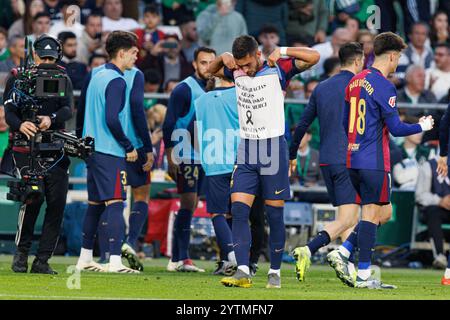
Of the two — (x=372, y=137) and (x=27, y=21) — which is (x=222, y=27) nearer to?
(x=27, y=21)

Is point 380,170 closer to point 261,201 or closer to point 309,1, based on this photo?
point 261,201

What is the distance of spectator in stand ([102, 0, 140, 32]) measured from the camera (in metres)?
22.5

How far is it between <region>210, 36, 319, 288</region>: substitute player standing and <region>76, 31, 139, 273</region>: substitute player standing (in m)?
2.53

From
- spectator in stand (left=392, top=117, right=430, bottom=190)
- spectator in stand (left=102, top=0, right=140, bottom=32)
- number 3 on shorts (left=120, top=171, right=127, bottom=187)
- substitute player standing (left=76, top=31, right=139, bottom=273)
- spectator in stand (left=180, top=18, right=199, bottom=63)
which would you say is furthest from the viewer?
spectator in stand (left=180, top=18, right=199, bottom=63)

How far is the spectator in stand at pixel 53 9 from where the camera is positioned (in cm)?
2231

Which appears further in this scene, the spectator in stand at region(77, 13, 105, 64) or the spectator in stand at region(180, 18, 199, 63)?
the spectator in stand at region(180, 18, 199, 63)

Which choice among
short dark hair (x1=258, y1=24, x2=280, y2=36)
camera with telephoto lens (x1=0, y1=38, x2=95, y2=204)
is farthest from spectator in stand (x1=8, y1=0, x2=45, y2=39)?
camera with telephoto lens (x1=0, y1=38, x2=95, y2=204)

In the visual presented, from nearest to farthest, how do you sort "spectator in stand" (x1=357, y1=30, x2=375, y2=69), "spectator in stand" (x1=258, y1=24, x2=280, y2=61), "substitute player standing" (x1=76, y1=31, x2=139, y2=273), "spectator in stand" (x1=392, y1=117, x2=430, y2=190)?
1. "substitute player standing" (x1=76, y1=31, x2=139, y2=273)
2. "spectator in stand" (x1=392, y1=117, x2=430, y2=190)
3. "spectator in stand" (x1=357, y1=30, x2=375, y2=69)
4. "spectator in stand" (x1=258, y1=24, x2=280, y2=61)

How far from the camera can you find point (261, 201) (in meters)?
15.9

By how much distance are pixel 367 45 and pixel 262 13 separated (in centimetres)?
210

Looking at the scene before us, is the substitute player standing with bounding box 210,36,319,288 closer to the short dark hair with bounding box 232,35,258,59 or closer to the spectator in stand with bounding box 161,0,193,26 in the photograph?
the short dark hair with bounding box 232,35,258,59

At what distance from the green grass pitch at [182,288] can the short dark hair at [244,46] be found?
2204 mm

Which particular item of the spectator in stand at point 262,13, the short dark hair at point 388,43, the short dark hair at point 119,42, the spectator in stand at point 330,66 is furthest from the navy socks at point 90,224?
the spectator in stand at point 262,13

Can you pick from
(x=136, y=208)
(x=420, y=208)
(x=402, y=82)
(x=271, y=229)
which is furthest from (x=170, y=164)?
(x=402, y=82)
